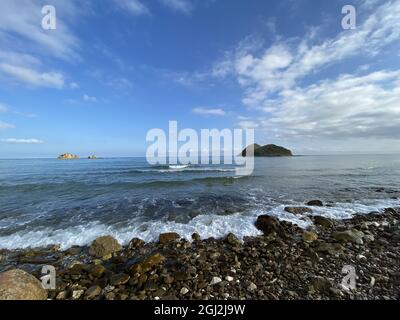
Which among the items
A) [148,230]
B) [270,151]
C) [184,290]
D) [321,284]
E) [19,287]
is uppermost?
[270,151]

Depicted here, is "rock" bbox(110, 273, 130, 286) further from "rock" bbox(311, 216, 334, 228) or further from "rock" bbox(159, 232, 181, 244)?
"rock" bbox(311, 216, 334, 228)

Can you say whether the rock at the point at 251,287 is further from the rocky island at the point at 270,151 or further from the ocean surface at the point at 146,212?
the rocky island at the point at 270,151

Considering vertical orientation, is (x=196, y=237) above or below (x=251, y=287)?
below

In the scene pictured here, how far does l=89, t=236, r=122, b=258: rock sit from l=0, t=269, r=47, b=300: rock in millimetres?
2254

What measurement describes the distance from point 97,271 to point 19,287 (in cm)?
172

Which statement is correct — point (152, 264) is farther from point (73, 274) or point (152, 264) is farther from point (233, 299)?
point (233, 299)

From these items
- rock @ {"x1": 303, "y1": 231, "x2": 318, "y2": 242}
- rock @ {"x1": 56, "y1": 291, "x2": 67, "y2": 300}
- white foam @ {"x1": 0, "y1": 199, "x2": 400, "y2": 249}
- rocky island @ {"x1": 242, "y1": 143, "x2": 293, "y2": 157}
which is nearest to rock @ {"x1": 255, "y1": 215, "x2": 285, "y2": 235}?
white foam @ {"x1": 0, "y1": 199, "x2": 400, "y2": 249}

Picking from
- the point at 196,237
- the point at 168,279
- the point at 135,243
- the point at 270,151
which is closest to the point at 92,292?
the point at 168,279

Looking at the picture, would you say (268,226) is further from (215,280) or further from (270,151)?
(270,151)

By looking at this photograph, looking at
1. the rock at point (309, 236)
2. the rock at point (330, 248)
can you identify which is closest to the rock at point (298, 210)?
the rock at point (309, 236)

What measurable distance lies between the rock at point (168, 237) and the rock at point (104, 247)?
5.10 feet

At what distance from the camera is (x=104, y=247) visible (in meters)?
6.89

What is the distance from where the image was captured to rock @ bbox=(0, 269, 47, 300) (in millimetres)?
3830
